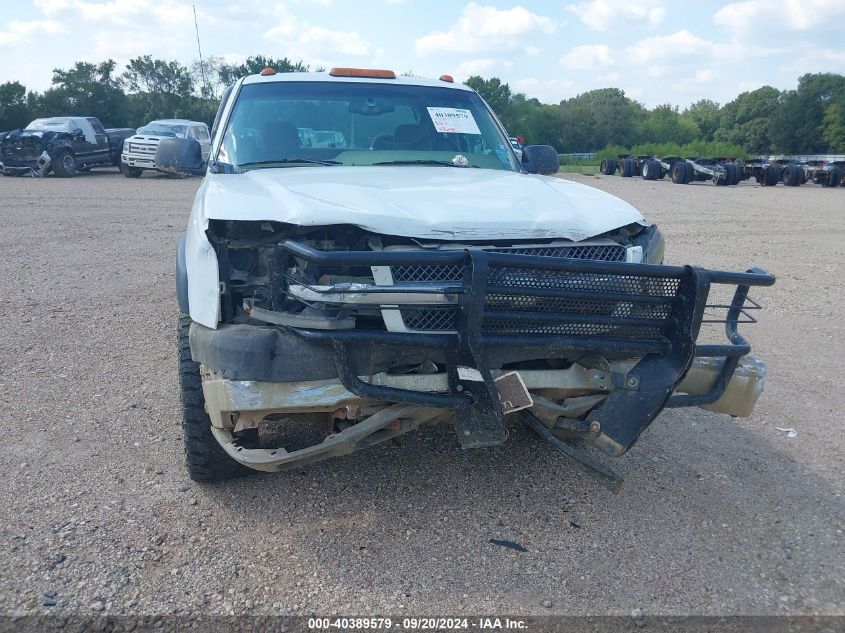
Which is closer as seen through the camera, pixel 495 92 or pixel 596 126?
pixel 495 92

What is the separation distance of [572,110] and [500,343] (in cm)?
7618

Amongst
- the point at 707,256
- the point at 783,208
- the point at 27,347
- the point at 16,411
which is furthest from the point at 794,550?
the point at 783,208

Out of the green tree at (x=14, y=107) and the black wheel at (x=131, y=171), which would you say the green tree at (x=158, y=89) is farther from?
the black wheel at (x=131, y=171)

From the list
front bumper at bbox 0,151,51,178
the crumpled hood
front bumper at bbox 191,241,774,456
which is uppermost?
the crumpled hood

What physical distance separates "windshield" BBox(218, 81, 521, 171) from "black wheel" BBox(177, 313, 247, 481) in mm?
1199

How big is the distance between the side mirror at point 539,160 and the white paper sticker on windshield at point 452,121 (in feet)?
1.61

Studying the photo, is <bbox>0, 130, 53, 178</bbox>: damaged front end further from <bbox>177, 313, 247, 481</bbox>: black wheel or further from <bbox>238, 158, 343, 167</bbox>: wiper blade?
<bbox>177, 313, 247, 481</bbox>: black wheel

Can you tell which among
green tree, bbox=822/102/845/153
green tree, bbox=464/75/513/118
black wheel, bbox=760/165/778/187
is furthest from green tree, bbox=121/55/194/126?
green tree, bbox=822/102/845/153

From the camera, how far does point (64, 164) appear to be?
2167 centimetres

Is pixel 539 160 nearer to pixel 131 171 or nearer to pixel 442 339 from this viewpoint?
pixel 442 339

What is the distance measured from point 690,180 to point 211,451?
27445 mm

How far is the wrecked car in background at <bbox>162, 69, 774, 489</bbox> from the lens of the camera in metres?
2.63

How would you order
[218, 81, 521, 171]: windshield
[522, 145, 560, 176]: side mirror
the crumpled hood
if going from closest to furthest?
the crumpled hood → [218, 81, 521, 171]: windshield → [522, 145, 560, 176]: side mirror

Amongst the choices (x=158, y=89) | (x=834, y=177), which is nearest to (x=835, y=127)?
(x=834, y=177)
